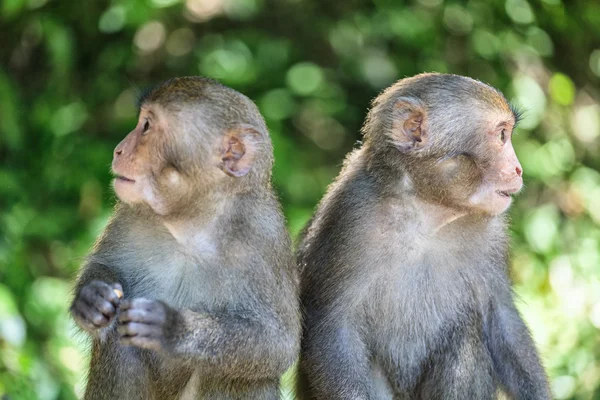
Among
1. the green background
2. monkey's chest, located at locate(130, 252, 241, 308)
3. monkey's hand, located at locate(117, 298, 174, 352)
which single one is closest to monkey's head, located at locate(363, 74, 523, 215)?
monkey's chest, located at locate(130, 252, 241, 308)

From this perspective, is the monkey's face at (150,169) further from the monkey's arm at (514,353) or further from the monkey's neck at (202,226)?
the monkey's arm at (514,353)

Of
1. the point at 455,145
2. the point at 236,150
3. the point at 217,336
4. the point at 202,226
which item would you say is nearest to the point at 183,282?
the point at 202,226

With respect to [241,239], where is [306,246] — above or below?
below

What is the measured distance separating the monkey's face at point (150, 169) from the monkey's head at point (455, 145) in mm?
1073

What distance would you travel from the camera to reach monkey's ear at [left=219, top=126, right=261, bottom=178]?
4.88m

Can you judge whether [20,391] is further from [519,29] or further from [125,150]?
[519,29]

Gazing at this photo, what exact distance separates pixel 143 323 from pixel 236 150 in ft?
2.91

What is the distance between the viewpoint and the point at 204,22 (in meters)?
9.88

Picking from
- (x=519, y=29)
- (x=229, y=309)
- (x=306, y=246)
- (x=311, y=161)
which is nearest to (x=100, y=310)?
(x=229, y=309)

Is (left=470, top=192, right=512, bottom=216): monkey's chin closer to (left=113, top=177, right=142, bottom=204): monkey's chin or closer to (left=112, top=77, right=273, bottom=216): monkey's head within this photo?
(left=112, top=77, right=273, bottom=216): monkey's head

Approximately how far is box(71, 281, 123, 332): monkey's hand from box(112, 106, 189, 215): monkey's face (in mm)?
397

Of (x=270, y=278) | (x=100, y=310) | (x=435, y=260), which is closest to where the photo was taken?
(x=100, y=310)

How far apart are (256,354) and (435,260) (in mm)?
1058

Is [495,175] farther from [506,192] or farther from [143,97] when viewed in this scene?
[143,97]
